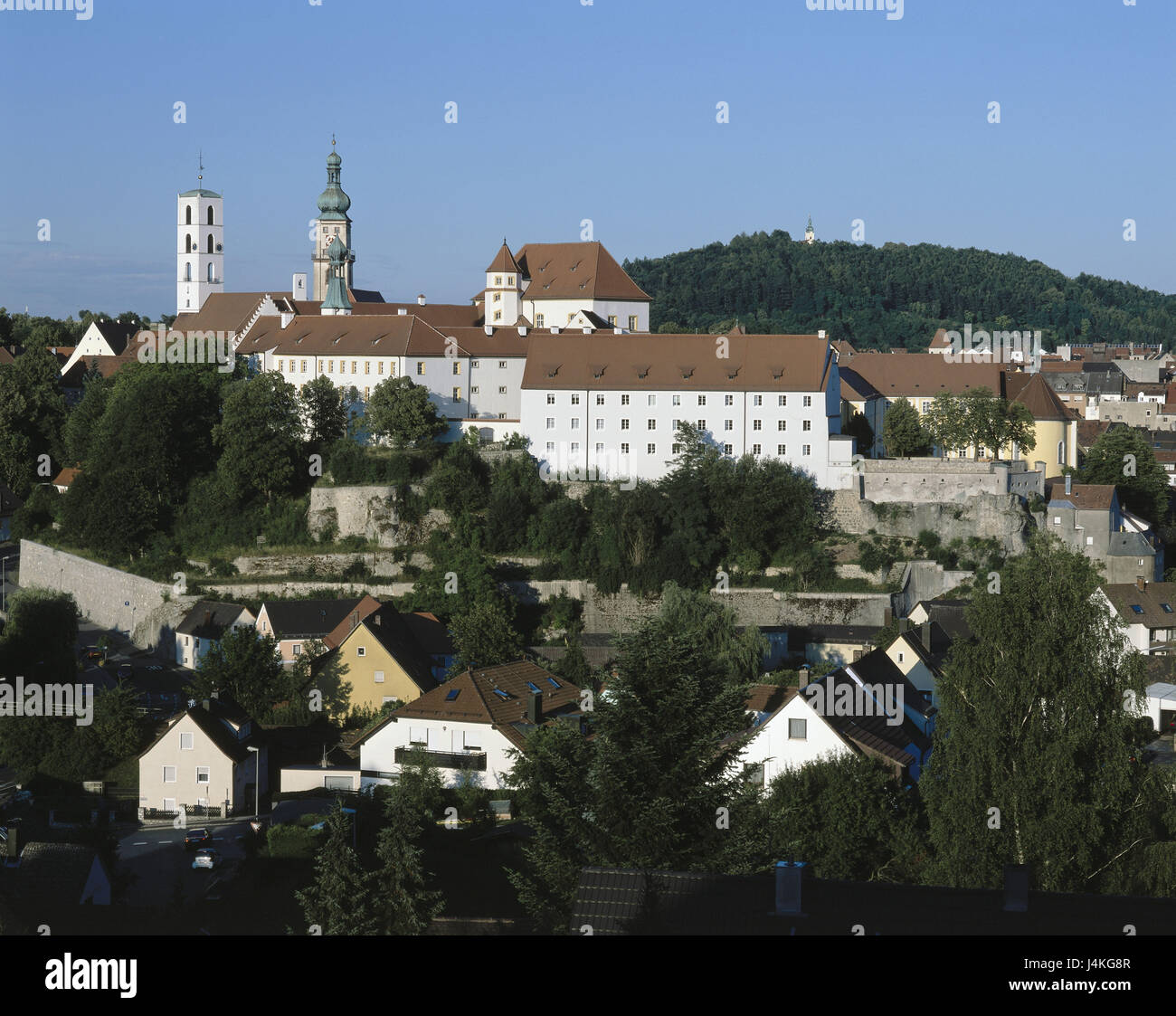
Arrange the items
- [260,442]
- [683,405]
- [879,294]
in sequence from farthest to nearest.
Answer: [879,294], [260,442], [683,405]

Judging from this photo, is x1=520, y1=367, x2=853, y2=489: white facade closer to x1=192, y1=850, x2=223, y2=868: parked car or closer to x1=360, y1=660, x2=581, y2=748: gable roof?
x1=360, y1=660, x2=581, y2=748: gable roof

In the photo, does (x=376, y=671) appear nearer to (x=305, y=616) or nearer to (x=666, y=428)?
(x=305, y=616)

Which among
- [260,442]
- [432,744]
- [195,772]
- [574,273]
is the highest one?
[574,273]

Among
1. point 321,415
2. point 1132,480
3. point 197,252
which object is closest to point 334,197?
point 197,252

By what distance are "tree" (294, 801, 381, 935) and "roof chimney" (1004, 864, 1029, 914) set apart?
822 cm

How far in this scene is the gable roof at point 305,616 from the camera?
137ft

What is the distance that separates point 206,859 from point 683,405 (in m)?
23.8

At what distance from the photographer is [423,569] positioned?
4503 centimetres

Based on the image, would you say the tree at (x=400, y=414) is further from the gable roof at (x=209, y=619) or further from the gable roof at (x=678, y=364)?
the gable roof at (x=209, y=619)

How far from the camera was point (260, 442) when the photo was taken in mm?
47562

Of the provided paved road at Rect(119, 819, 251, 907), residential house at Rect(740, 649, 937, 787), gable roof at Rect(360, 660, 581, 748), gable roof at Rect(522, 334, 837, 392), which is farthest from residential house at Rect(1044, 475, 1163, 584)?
paved road at Rect(119, 819, 251, 907)
